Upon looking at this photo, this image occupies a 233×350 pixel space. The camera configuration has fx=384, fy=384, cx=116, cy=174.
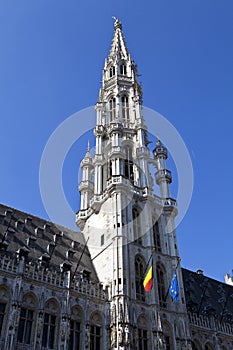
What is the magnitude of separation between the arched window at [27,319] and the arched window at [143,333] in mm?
10448

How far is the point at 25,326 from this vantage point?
3177 centimetres

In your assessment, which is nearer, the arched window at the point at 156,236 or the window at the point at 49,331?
the window at the point at 49,331

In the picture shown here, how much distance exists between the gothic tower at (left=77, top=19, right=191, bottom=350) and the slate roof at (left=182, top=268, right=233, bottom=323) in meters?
7.39

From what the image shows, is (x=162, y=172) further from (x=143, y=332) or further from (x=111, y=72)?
(x=111, y=72)

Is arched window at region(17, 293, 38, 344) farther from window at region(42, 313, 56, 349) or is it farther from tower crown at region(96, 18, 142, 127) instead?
tower crown at region(96, 18, 142, 127)

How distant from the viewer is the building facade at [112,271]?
3344cm

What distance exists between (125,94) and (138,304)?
121 ft

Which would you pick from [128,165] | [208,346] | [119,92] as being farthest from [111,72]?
[208,346]

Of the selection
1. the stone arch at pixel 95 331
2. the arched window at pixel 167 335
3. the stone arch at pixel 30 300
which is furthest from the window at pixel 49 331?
the arched window at pixel 167 335

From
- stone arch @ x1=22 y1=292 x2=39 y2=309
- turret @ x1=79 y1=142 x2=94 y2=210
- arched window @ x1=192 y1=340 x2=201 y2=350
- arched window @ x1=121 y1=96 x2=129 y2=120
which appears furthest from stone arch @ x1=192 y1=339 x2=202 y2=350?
arched window @ x1=121 y1=96 x2=129 y2=120

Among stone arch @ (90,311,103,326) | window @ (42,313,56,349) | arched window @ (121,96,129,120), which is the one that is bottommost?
window @ (42,313,56,349)

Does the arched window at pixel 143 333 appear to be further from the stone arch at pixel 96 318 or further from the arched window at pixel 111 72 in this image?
the arched window at pixel 111 72

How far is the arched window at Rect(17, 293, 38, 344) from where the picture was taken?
31.2m

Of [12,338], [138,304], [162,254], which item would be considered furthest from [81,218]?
[12,338]
